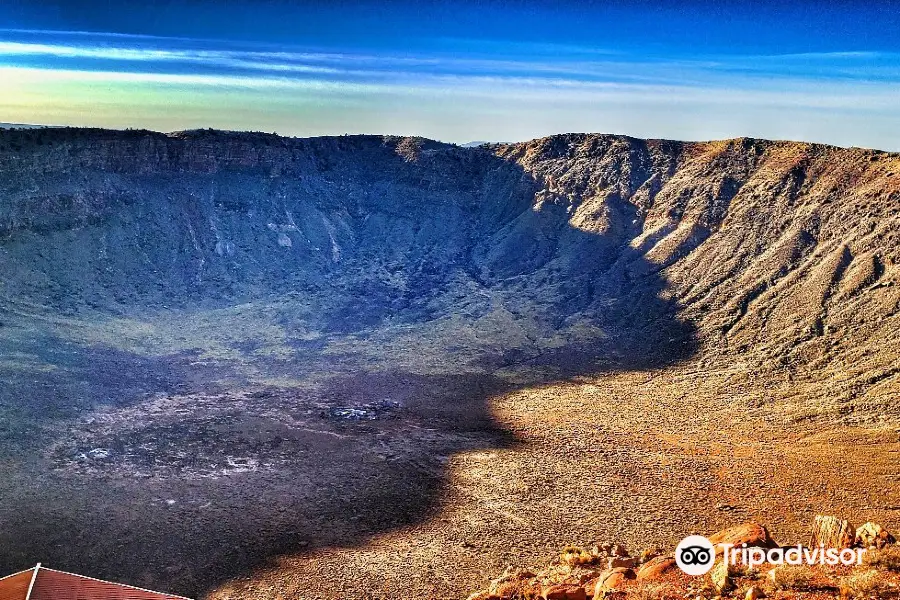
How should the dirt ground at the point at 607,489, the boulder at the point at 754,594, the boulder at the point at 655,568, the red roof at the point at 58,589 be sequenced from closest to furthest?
the boulder at the point at 754,594
the boulder at the point at 655,568
the red roof at the point at 58,589
the dirt ground at the point at 607,489

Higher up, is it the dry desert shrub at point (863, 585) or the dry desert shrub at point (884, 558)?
the dry desert shrub at point (884, 558)

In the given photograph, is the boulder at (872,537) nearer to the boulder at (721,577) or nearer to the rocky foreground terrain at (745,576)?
the rocky foreground terrain at (745,576)

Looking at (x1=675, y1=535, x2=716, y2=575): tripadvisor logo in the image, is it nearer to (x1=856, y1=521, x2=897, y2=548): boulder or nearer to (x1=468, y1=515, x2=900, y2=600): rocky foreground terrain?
(x1=468, y1=515, x2=900, y2=600): rocky foreground terrain

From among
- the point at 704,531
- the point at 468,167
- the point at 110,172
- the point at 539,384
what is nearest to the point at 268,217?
the point at 110,172

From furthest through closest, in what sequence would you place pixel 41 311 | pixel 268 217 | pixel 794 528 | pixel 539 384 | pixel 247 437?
pixel 268 217
pixel 41 311
pixel 539 384
pixel 247 437
pixel 794 528

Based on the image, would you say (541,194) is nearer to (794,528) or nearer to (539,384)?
(539,384)

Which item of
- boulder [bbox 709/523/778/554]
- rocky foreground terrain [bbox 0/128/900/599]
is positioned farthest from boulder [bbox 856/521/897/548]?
rocky foreground terrain [bbox 0/128/900/599]

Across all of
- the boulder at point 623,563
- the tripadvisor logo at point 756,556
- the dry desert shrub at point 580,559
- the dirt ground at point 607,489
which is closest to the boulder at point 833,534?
the tripadvisor logo at point 756,556
